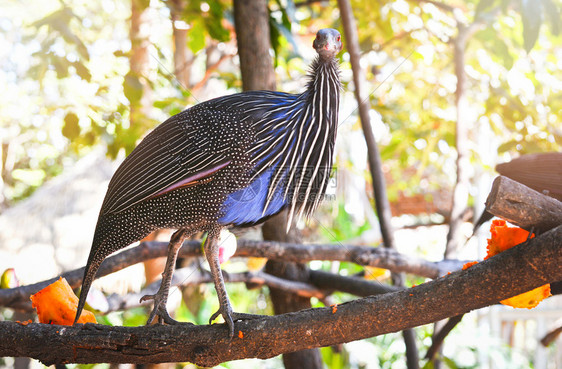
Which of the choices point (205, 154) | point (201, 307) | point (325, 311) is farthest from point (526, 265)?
point (201, 307)

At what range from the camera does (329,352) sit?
10.7ft

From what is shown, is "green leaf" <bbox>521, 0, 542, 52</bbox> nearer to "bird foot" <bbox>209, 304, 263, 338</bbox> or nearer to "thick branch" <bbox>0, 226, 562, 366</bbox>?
"thick branch" <bbox>0, 226, 562, 366</bbox>

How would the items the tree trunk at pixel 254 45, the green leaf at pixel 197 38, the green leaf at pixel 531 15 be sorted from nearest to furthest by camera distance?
the green leaf at pixel 531 15
the tree trunk at pixel 254 45
the green leaf at pixel 197 38

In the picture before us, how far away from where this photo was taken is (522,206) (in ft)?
3.43

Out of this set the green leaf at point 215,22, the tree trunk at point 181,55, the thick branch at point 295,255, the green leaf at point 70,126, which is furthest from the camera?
the tree trunk at point 181,55

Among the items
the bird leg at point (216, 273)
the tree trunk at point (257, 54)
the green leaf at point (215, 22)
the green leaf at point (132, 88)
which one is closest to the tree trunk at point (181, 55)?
the green leaf at point (215, 22)

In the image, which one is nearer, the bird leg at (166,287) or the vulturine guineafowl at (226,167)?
the vulturine guineafowl at (226,167)

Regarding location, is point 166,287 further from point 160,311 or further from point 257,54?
point 257,54

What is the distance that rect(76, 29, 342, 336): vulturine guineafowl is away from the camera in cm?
138

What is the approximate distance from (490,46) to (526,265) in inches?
76.0

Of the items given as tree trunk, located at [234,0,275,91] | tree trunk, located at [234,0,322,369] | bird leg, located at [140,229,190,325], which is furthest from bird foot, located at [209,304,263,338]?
tree trunk, located at [234,0,275,91]

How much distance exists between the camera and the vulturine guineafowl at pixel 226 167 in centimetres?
138

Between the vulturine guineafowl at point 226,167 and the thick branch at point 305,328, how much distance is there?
4.9 inches

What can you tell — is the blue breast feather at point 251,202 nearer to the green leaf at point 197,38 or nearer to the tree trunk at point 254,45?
the tree trunk at point 254,45
